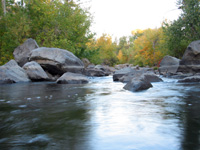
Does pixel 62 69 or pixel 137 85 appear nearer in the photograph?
pixel 137 85

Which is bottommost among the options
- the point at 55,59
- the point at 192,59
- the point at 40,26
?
the point at 192,59

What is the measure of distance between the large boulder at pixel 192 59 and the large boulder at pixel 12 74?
11.1 m

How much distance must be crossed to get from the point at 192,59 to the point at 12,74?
39.6 ft

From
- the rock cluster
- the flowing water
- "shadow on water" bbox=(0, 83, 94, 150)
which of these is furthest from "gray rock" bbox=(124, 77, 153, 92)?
the rock cluster

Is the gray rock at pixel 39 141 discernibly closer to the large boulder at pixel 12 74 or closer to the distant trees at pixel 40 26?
the large boulder at pixel 12 74

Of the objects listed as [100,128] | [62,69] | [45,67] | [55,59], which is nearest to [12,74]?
[45,67]

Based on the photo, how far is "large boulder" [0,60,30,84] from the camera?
10480mm

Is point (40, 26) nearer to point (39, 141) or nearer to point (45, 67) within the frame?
point (45, 67)

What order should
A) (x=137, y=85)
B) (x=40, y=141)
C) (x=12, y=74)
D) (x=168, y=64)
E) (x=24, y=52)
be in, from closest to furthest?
1. (x=40, y=141)
2. (x=137, y=85)
3. (x=12, y=74)
4. (x=24, y=52)
5. (x=168, y=64)

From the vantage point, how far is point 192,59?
50.9 ft

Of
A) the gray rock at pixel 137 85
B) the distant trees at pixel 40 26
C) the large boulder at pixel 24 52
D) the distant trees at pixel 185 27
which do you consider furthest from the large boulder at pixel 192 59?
the large boulder at pixel 24 52

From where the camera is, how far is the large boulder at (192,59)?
50.0 ft

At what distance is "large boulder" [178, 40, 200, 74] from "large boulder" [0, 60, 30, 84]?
11.1 metres

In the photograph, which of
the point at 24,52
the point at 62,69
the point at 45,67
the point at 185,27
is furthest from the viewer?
the point at 185,27
